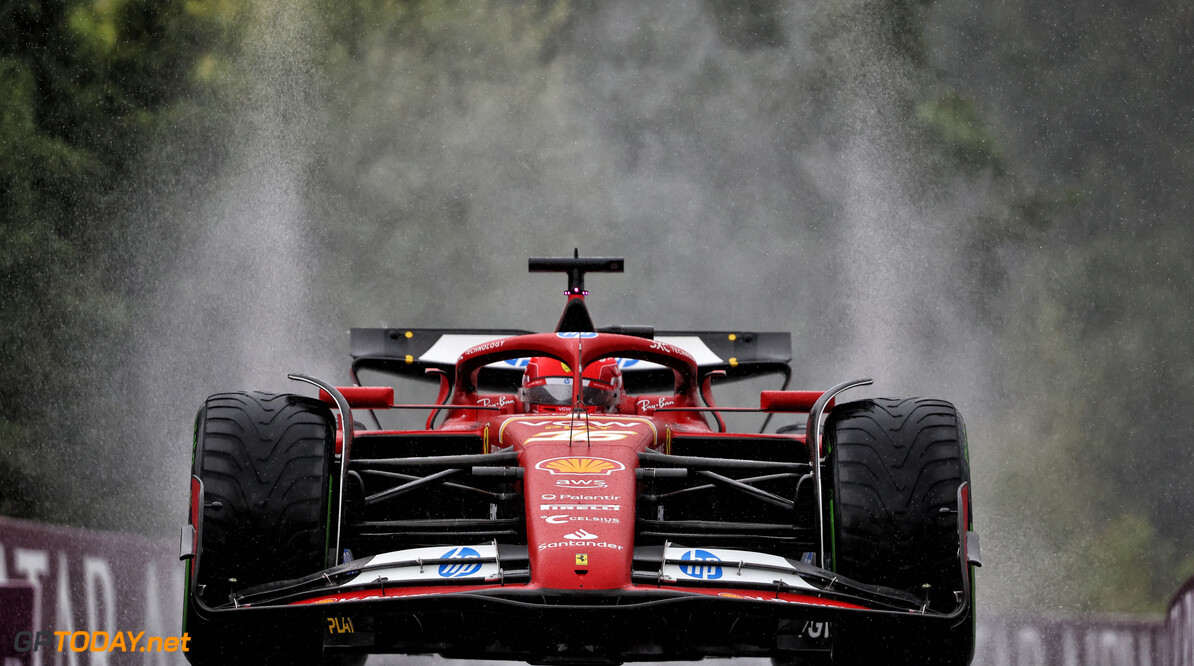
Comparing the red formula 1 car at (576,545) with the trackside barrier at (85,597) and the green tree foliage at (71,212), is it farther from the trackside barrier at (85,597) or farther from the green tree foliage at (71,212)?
the green tree foliage at (71,212)

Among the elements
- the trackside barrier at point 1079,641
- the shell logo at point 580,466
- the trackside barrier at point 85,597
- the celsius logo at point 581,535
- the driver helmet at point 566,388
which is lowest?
the trackside barrier at point 1079,641

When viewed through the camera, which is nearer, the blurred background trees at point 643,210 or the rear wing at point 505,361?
the rear wing at point 505,361

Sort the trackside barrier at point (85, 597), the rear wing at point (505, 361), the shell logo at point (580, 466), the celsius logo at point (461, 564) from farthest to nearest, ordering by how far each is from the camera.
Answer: the rear wing at point (505, 361)
the trackside barrier at point (85, 597)
the shell logo at point (580, 466)
the celsius logo at point (461, 564)

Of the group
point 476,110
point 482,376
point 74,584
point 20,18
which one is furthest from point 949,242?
point 74,584

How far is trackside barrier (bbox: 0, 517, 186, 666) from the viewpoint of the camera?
22.8 feet

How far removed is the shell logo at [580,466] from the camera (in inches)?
209

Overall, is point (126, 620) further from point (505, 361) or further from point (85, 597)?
point (505, 361)

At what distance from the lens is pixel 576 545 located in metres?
4.66

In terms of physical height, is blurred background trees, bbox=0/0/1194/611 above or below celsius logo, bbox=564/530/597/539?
above

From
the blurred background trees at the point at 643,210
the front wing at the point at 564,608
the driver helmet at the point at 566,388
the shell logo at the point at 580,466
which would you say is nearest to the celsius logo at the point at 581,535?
the front wing at the point at 564,608

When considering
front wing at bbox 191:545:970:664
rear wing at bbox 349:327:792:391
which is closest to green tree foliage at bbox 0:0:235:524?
rear wing at bbox 349:327:792:391

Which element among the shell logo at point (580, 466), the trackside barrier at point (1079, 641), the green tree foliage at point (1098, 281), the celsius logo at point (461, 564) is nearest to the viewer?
the celsius logo at point (461, 564)

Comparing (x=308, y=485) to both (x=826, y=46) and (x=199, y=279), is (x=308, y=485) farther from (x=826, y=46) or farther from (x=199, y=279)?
(x=826, y=46)

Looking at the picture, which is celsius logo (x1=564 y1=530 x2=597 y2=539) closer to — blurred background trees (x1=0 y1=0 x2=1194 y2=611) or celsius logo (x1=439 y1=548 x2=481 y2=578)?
celsius logo (x1=439 y1=548 x2=481 y2=578)
